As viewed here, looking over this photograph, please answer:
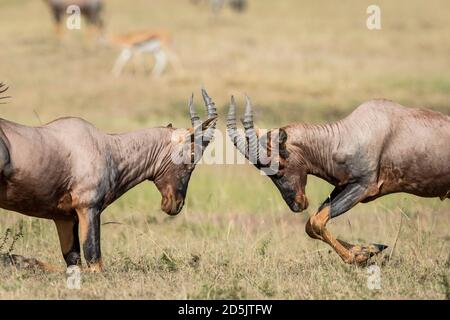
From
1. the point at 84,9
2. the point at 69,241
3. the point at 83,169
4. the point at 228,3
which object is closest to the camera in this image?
the point at 83,169

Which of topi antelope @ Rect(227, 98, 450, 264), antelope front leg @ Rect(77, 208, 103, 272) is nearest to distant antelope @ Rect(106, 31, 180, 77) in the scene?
topi antelope @ Rect(227, 98, 450, 264)

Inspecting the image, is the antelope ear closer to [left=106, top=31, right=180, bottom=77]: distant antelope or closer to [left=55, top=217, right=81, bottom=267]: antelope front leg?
[left=55, top=217, right=81, bottom=267]: antelope front leg

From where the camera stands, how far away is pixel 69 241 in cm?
957

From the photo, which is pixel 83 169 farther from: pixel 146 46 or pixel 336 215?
pixel 146 46

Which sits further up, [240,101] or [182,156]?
[182,156]

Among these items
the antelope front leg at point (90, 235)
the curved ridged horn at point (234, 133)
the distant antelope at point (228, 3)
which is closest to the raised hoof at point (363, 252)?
the curved ridged horn at point (234, 133)

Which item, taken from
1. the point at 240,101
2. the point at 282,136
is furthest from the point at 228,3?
the point at 282,136

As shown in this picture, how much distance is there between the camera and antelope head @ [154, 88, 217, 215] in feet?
31.6

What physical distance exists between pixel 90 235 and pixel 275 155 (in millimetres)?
1835

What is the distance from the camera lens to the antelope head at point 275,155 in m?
9.65

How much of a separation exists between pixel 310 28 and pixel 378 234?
2288cm

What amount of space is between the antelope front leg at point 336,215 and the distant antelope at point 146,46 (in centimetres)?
1972

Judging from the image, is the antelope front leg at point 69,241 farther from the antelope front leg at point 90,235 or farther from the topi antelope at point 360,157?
the topi antelope at point 360,157

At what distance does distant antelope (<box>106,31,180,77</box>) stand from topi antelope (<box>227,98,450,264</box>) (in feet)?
63.8
